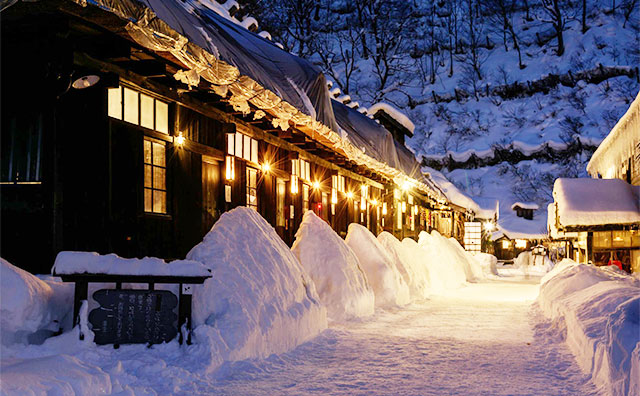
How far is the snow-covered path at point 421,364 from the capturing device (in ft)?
19.4

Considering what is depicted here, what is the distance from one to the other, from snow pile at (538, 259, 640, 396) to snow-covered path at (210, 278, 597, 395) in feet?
0.72

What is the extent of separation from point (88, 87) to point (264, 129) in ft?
20.7

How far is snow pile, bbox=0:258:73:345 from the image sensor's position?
575cm

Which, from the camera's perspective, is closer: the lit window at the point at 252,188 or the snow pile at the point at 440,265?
the lit window at the point at 252,188

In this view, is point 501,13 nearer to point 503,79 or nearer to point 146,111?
point 503,79

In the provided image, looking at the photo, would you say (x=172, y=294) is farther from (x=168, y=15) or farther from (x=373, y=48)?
(x=373, y=48)

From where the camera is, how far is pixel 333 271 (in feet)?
38.4

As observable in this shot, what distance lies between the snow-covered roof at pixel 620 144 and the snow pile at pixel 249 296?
1769 cm

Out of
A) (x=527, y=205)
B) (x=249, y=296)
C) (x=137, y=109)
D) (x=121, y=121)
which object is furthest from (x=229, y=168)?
(x=527, y=205)

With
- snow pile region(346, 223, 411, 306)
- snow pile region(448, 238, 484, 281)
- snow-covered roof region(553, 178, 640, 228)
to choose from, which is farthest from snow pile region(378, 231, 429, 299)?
snow pile region(448, 238, 484, 281)

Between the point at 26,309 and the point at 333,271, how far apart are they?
669 cm

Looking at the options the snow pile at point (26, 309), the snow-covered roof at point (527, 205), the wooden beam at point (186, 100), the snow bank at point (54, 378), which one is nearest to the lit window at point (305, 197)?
the wooden beam at point (186, 100)

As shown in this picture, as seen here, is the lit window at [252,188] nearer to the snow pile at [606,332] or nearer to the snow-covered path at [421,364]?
the snow-covered path at [421,364]

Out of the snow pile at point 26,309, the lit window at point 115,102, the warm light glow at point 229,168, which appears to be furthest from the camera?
the warm light glow at point 229,168
